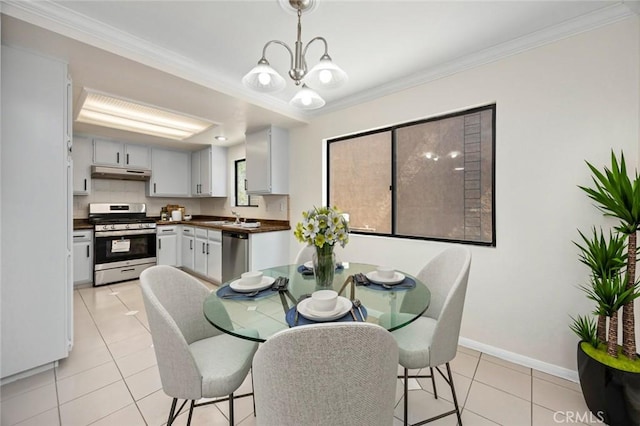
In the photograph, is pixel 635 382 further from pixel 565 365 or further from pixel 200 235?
pixel 200 235

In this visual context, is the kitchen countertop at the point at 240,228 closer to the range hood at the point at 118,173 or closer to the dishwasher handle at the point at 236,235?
the dishwasher handle at the point at 236,235

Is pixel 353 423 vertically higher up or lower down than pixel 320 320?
lower down

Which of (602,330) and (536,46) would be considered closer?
(602,330)

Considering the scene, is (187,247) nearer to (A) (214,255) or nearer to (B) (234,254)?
(A) (214,255)

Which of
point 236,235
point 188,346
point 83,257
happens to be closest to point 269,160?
point 236,235

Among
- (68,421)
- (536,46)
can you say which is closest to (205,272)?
(68,421)

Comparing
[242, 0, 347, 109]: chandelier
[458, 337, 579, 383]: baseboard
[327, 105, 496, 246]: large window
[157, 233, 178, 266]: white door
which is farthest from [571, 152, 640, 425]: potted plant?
[157, 233, 178, 266]: white door

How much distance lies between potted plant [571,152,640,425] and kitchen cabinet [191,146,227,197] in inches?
190

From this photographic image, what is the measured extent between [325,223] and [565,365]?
6.69ft

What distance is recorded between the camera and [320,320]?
108 cm

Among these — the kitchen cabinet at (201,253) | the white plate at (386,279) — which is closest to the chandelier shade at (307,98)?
the white plate at (386,279)

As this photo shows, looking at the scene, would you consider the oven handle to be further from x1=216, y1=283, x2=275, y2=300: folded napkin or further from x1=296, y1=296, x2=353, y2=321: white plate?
x1=296, y1=296, x2=353, y2=321: white plate

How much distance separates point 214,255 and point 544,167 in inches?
155

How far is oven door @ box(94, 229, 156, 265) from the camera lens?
3.88 m
